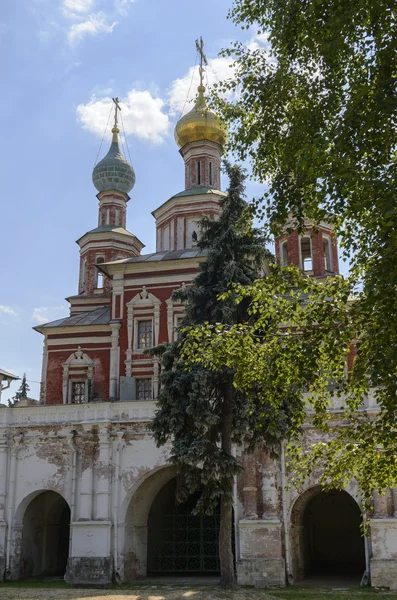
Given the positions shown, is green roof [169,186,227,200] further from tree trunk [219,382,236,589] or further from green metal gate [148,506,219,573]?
tree trunk [219,382,236,589]

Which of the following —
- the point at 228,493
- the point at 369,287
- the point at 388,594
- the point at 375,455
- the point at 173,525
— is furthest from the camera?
the point at 173,525

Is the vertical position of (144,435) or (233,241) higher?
(233,241)

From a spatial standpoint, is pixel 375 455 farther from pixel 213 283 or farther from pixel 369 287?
pixel 213 283

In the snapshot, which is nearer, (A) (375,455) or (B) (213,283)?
(A) (375,455)

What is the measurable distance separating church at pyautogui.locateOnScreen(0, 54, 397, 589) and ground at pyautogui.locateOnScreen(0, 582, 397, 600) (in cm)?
99

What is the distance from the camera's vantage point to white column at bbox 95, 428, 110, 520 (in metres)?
19.8

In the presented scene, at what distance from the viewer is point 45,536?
22.5 m

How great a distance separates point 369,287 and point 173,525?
650 inches

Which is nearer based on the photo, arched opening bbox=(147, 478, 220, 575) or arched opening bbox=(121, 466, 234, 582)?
arched opening bbox=(121, 466, 234, 582)

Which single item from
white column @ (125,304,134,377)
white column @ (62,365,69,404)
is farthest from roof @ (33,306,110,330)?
white column @ (62,365,69,404)

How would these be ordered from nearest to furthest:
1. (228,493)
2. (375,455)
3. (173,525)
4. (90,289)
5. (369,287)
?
(369,287)
(375,455)
(228,493)
(173,525)
(90,289)

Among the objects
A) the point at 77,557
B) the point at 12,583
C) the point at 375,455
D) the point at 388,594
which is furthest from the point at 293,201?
the point at 12,583

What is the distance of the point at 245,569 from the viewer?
1814cm

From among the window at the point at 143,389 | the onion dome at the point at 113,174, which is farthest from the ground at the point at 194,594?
the onion dome at the point at 113,174
